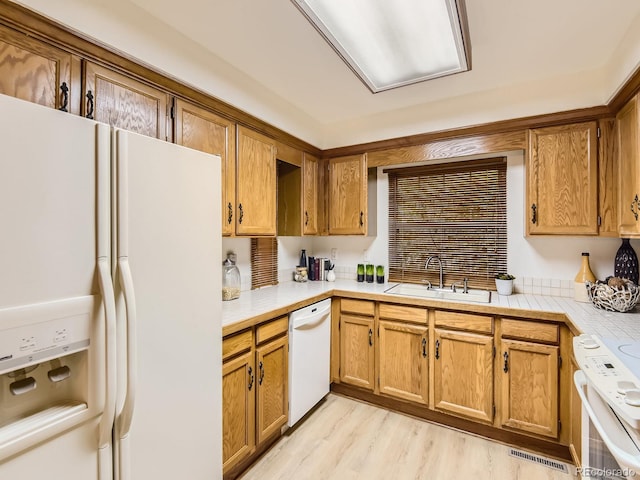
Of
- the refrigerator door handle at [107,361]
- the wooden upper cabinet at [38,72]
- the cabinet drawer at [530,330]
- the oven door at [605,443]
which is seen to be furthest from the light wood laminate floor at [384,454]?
the wooden upper cabinet at [38,72]

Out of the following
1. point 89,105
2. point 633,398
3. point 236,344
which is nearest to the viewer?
point 633,398

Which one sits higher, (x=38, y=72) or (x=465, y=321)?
(x=38, y=72)

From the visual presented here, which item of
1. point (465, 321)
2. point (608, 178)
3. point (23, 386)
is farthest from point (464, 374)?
point (23, 386)

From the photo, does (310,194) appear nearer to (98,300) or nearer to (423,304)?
(423,304)

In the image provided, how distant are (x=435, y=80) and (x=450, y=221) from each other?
1.17m

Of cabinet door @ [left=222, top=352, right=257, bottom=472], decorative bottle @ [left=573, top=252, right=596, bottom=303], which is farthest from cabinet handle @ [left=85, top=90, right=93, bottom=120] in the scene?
decorative bottle @ [left=573, top=252, right=596, bottom=303]

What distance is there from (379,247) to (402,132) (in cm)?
108

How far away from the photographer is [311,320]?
2342 millimetres

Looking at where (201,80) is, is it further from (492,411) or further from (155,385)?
(492,411)

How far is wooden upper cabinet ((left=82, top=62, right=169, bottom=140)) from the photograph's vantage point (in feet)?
4.60

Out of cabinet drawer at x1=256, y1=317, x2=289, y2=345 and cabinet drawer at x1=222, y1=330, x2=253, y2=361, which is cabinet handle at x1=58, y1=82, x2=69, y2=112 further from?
cabinet drawer at x1=256, y1=317, x2=289, y2=345

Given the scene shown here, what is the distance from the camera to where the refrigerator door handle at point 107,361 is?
39.1 inches

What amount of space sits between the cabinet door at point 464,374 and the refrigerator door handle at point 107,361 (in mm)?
2000

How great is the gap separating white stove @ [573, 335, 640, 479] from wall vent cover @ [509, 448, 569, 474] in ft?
2.01
